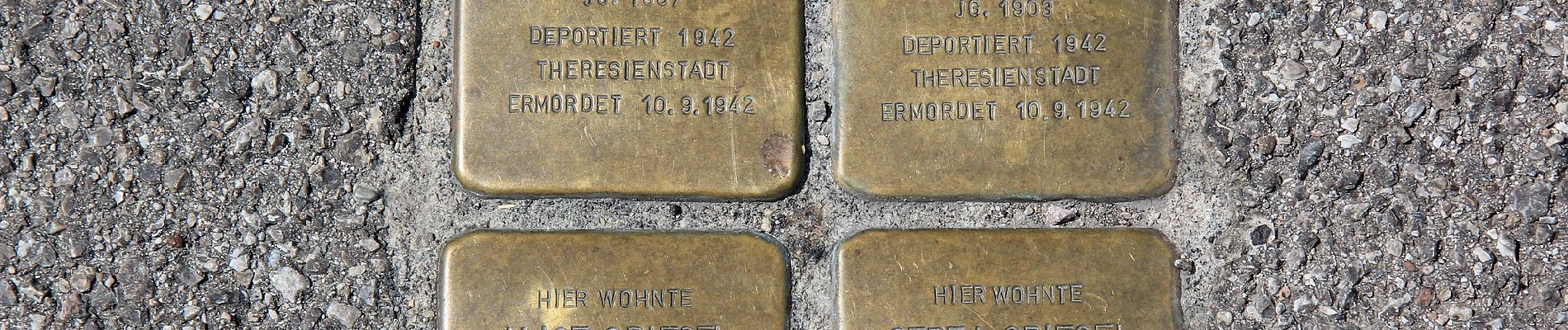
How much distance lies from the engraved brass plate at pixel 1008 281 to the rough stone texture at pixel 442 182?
4cm

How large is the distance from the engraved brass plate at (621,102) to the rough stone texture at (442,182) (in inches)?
2.1

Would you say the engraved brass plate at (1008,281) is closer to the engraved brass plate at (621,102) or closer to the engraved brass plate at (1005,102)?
the engraved brass plate at (1005,102)

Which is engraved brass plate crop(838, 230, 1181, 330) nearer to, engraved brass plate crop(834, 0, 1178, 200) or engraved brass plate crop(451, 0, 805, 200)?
engraved brass plate crop(834, 0, 1178, 200)

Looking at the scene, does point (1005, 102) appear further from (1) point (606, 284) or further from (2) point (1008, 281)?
(1) point (606, 284)

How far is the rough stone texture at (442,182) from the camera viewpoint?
1.25 meters

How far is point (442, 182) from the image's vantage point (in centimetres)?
126

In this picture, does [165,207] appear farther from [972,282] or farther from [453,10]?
[972,282]

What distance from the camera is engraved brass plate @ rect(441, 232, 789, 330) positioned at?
3.97ft

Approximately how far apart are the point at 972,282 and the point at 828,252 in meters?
0.17

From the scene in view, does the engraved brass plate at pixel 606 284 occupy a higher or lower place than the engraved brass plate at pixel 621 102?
lower

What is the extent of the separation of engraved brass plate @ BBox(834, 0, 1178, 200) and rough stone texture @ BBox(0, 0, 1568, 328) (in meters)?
0.05

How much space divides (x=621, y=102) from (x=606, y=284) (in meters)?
0.21

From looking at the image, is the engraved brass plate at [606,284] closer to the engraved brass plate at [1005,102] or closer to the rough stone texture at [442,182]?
the rough stone texture at [442,182]

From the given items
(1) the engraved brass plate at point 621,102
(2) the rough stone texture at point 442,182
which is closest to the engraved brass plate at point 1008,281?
(2) the rough stone texture at point 442,182
